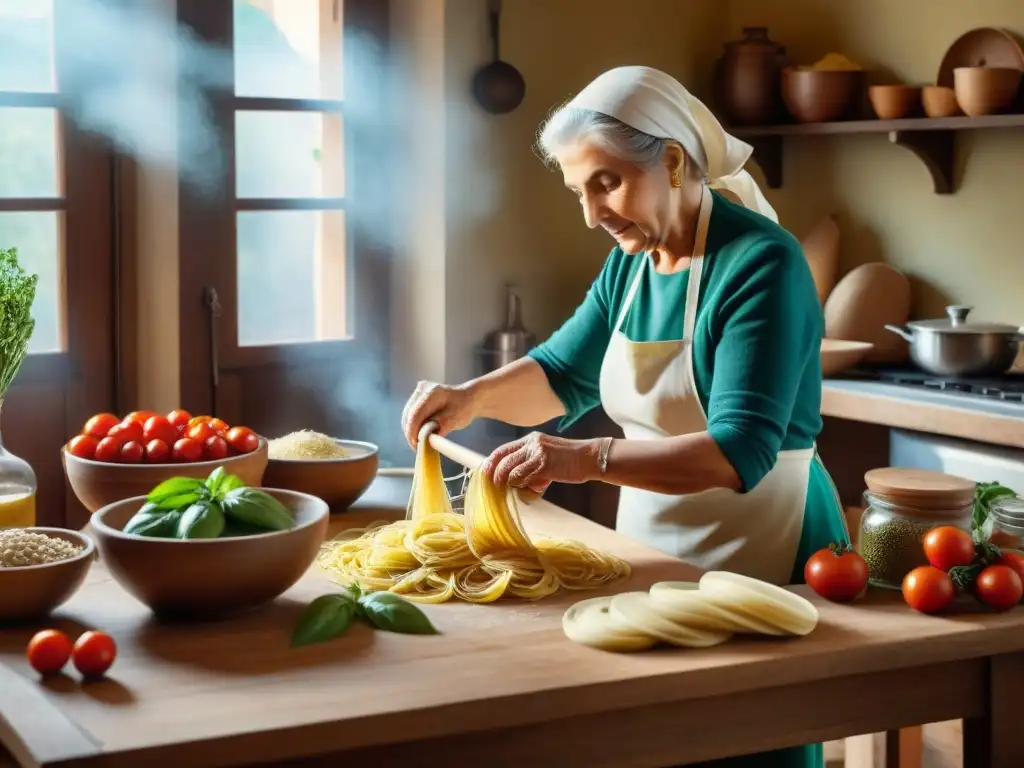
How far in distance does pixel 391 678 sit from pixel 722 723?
16.3 inches

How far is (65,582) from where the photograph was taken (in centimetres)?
185

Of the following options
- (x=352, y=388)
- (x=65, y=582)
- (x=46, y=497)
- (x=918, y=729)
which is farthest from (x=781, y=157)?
(x=65, y=582)

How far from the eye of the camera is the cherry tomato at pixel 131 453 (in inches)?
90.8

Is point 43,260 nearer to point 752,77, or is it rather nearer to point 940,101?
point 752,77

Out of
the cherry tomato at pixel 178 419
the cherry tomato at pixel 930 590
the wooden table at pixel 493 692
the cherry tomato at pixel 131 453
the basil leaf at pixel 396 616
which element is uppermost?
the cherry tomato at pixel 178 419

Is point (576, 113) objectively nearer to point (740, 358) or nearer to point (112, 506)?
point (740, 358)

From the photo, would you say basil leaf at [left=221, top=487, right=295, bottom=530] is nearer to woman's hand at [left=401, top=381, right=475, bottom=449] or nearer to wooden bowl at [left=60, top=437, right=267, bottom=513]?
wooden bowl at [left=60, top=437, right=267, bottom=513]

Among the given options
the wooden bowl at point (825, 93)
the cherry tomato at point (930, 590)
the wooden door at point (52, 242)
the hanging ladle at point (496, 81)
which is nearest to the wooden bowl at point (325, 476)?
the cherry tomato at point (930, 590)

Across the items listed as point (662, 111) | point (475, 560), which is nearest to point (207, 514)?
point (475, 560)

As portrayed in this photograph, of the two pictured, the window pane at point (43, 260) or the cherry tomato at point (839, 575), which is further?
the window pane at point (43, 260)

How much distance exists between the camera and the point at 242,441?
239 centimetres

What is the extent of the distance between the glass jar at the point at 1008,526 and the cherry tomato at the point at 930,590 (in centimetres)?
21

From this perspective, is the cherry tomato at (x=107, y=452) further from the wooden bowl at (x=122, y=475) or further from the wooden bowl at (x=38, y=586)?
the wooden bowl at (x=38, y=586)

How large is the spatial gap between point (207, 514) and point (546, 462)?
1.67 ft
